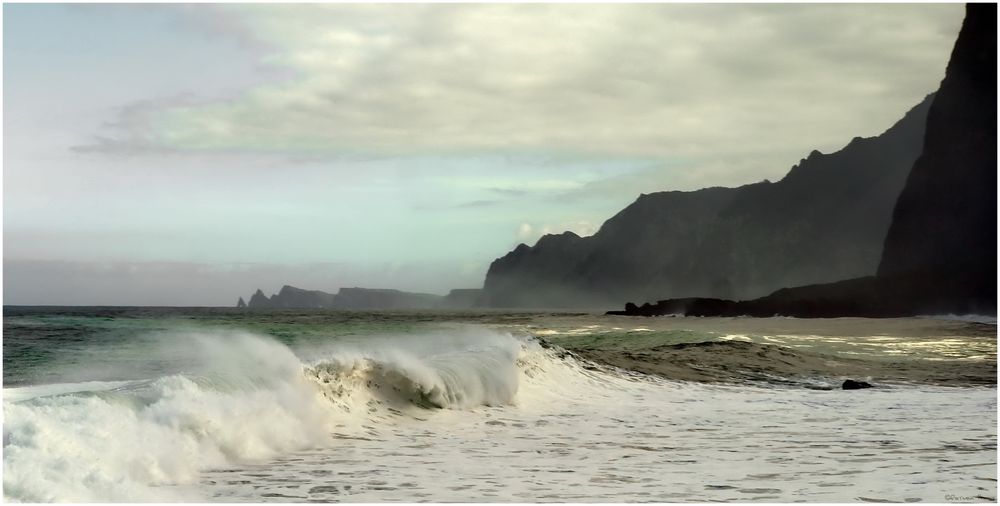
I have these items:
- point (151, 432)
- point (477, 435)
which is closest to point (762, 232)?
point (477, 435)

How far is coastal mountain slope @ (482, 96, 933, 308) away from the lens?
474 feet

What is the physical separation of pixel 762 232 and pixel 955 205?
94.9 metres

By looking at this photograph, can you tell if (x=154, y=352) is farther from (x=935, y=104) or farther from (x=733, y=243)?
(x=733, y=243)

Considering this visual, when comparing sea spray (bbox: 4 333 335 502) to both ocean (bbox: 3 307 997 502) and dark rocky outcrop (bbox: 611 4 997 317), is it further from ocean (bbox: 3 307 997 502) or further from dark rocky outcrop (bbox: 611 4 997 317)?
dark rocky outcrop (bbox: 611 4 997 317)

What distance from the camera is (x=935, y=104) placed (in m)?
74.7

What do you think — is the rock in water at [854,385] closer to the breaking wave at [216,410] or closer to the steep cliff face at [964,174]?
the breaking wave at [216,410]

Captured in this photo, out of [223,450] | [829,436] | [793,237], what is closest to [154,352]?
[223,450]

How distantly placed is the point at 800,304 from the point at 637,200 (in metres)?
103

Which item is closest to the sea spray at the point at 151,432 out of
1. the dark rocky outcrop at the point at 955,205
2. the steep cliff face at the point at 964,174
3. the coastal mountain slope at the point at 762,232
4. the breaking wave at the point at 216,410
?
the breaking wave at the point at 216,410

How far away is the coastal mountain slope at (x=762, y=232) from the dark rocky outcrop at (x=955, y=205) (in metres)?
52.1

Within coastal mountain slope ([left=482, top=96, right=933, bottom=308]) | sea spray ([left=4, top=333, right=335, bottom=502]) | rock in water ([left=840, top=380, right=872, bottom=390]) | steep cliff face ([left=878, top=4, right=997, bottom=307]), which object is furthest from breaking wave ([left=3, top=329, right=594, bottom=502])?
coastal mountain slope ([left=482, top=96, right=933, bottom=308])

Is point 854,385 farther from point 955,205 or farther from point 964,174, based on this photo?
point 955,205

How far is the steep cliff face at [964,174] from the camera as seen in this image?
68.0 metres

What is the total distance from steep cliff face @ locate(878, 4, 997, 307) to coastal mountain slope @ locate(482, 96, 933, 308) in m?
52.6
